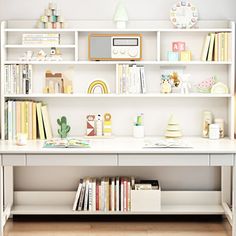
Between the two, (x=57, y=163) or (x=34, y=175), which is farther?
(x=34, y=175)

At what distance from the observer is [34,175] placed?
4.83 meters

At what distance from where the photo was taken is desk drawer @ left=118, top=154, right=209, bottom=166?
13.4 feet

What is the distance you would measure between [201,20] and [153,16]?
0.39 m

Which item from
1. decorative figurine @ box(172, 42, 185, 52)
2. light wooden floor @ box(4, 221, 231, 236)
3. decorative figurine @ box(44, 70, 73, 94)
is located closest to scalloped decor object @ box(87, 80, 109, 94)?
decorative figurine @ box(44, 70, 73, 94)

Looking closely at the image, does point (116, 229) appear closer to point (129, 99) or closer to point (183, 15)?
point (129, 99)

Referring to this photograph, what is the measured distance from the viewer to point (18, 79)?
4.66 m

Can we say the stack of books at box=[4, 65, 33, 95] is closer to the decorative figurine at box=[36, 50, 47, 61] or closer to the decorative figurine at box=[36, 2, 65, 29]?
the decorative figurine at box=[36, 50, 47, 61]

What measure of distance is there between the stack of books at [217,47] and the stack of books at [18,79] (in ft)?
4.68

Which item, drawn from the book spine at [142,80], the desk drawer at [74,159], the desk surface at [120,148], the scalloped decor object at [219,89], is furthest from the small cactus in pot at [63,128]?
the scalloped decor object at [219,89]

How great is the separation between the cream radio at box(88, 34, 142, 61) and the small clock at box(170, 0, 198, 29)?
314 mm

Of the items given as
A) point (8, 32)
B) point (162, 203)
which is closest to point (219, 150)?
point (162, 203)

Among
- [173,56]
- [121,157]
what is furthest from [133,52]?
[121,157]

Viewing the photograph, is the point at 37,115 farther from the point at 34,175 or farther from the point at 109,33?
the point at 109,33

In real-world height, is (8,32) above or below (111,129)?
above
